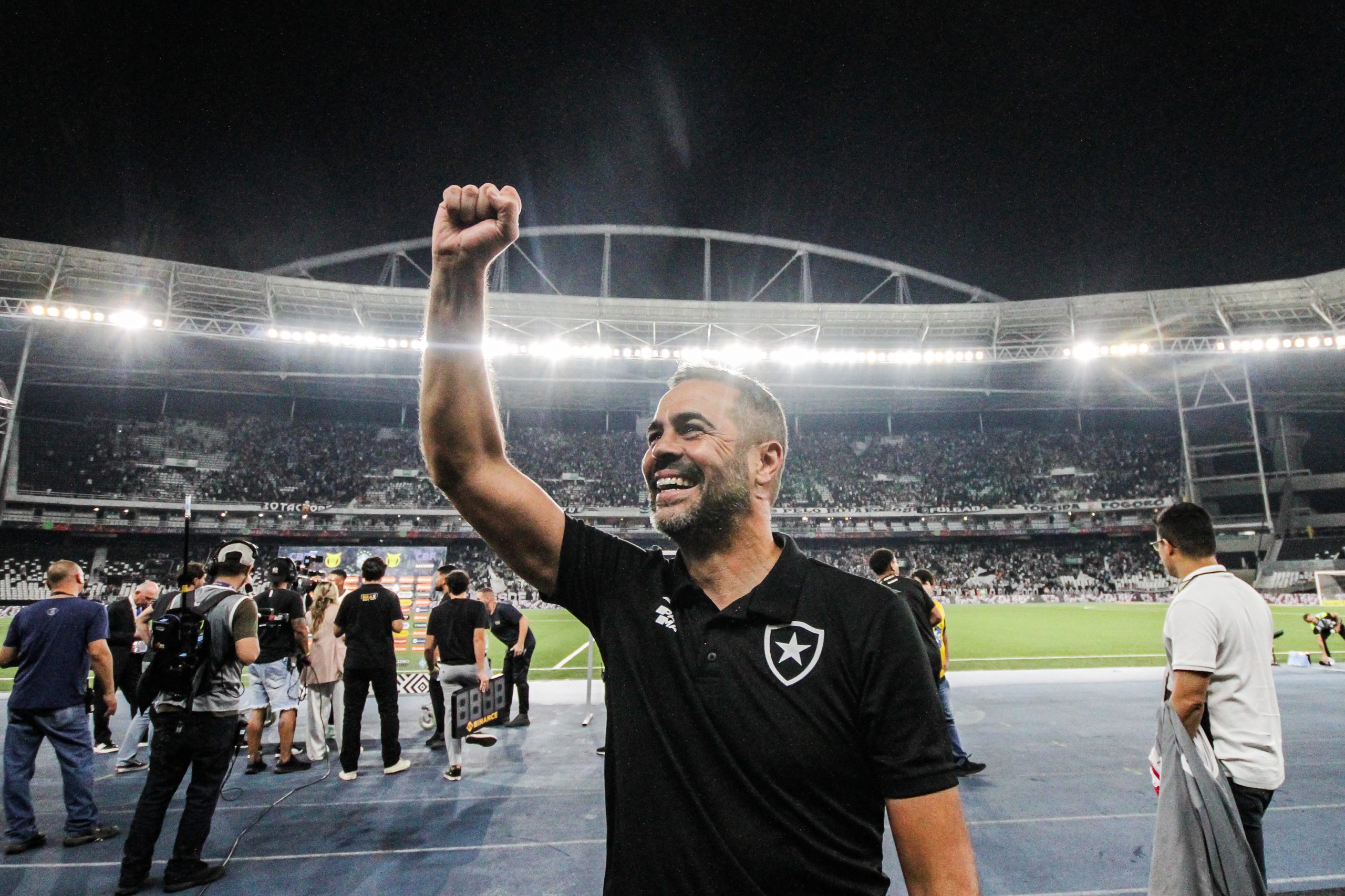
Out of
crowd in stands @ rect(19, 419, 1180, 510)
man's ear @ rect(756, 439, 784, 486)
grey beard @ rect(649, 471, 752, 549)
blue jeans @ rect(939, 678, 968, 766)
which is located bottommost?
blue jeans @ rect(939, 678, 968, 766)

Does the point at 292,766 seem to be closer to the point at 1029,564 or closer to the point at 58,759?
the point at 58,759

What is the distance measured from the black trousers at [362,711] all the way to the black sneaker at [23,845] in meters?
2.39

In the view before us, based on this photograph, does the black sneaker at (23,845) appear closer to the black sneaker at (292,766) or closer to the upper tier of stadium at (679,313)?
the black sneaker at (292,766)

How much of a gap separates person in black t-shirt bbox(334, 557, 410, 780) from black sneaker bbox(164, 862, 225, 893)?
7.38 feet

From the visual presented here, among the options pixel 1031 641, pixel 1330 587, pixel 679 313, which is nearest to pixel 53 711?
pixel 1031 641

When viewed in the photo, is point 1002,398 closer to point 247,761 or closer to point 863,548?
point 863,548

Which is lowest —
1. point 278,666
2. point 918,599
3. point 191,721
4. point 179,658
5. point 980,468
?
point 278,666

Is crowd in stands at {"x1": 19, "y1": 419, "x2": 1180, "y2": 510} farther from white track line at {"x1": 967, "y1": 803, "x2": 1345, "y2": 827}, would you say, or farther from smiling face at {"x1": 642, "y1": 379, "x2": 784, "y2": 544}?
smiling face at {"x1": 642, "y1": 379, "x2": 784, "y2": 544}

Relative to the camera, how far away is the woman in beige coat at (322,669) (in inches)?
314

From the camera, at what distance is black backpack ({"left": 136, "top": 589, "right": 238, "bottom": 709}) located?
4742mm

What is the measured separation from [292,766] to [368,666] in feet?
5.92

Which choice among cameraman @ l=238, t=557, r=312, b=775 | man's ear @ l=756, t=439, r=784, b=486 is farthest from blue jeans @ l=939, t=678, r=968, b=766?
cameraman @ l=238, t=557, r=312, b=775

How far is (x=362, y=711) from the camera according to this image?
7184mm

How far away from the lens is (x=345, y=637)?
7273mm
